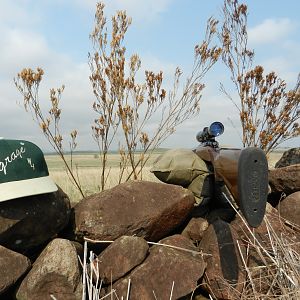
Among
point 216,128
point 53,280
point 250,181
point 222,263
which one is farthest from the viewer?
point 216,128

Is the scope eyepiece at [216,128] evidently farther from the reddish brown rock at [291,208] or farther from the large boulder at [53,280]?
the large boulder at [53,280]

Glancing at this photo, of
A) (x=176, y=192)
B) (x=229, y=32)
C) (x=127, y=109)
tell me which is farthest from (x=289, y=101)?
(x=176, y=192)

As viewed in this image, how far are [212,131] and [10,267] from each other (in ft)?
6.51

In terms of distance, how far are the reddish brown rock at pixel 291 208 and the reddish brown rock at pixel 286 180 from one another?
17 cm

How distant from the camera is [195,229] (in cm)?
365

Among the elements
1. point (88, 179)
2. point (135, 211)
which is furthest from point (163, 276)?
point (88, 179)

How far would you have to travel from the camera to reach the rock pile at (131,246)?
288cm

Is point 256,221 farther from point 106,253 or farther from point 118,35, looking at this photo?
point 118,35

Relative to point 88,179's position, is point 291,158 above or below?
above

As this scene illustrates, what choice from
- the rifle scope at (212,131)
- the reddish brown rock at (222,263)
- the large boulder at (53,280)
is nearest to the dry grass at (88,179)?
the rifle scope at (212,131)

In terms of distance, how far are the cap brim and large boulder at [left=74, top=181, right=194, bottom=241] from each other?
1.33ft

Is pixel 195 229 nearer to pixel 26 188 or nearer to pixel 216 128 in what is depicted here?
pixel 216 128

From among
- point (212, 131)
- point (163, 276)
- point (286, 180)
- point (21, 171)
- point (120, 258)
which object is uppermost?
point (212, 131)

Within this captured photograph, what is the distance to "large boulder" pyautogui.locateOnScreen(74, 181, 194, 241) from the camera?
3.30 metres
